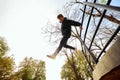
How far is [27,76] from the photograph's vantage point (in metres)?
37.8

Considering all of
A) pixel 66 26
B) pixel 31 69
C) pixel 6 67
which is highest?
pixel 66 26

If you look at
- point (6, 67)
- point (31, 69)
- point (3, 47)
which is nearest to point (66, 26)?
point (6, 67)

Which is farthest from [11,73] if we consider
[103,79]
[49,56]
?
[103,79]

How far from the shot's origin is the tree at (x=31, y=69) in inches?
1505

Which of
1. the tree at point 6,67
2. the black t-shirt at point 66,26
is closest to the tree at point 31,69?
the tree at point 6,67

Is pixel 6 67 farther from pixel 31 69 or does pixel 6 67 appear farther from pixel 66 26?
pixel 66 26

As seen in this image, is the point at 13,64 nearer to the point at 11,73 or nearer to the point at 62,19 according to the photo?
the point at 11,73

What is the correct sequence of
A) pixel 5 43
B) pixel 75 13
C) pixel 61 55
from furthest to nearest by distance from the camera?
1. pixel 5 43
2. pixel 61 55
3. pixel 75 13

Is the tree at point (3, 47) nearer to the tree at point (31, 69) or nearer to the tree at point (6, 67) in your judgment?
the tree at point (6, 67)

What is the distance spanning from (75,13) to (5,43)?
25.4 meters

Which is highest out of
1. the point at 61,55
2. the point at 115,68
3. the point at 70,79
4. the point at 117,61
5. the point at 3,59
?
the point at 117,61

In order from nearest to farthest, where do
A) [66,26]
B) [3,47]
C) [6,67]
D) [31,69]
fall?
[66,26]
[6,67]
[3,47]
[31,69]

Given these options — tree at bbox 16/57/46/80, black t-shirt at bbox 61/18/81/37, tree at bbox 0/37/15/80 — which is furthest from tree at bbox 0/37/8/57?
black t-shirt at bbox 61/18/81/37

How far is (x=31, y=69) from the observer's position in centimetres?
4131
